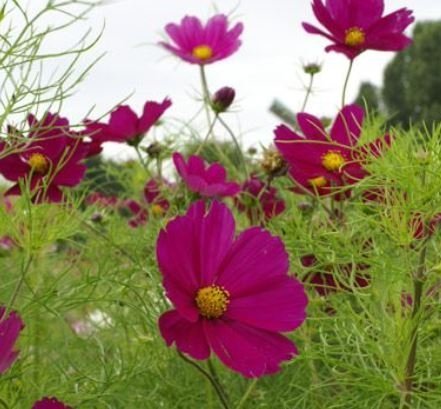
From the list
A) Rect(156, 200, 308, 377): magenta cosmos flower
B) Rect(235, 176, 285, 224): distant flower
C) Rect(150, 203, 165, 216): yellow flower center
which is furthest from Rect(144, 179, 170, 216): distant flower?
Rect(156, 200, 308, 377): magenta cosmos flower

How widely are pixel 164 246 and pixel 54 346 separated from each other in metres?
0.56

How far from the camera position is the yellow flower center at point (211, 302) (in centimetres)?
69

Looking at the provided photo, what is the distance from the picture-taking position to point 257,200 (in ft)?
3.08

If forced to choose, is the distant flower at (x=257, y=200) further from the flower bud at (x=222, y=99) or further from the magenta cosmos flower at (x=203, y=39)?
the magenta cosmos flower at (x=203, y=39)

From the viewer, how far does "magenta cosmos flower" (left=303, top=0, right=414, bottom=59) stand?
3.05 ft

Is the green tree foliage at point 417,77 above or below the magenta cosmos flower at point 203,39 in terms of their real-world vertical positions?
below

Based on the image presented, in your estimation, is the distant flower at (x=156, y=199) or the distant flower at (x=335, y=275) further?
the distant flower at (x=156, y=199)

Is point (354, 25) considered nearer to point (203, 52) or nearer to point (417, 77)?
point (203, 52)

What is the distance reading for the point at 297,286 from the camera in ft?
2.29

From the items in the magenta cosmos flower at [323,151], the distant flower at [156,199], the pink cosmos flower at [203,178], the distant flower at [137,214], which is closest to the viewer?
the magenta cosmos flower at [323,151]

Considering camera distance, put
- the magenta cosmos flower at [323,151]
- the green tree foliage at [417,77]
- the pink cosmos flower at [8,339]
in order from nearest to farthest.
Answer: the pink cosmos flower at [8,339] → the magenta cosmos flower at [323,151] → the green tree foliage at [417,77]

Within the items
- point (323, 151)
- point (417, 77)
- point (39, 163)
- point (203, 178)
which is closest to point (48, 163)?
point (39, 163)

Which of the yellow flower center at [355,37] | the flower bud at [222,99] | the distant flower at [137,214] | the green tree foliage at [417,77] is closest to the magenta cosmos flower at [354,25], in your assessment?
the yellow flower center at [355,37]

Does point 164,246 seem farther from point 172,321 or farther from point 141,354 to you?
point 141,354
